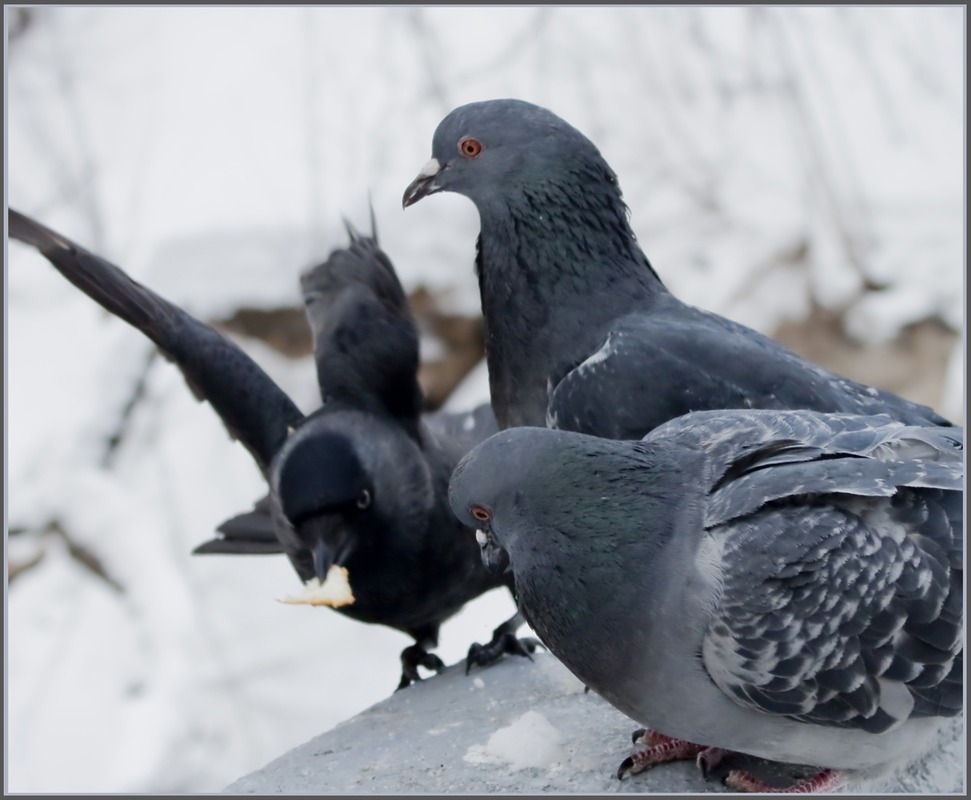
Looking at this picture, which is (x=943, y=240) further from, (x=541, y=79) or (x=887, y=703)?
(x=887, y=703)

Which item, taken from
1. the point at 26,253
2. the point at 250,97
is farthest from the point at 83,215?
the point at 250,97

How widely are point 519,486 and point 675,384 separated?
0.98 meters

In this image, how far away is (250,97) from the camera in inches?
471

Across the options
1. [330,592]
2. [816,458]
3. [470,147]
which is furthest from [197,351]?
[816,458]

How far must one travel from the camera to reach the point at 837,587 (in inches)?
126

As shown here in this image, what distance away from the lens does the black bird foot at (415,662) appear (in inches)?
206

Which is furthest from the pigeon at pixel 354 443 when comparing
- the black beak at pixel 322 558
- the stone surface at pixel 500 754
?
the stone surface at pixel 500 754

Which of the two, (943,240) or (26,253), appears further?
(26,253)

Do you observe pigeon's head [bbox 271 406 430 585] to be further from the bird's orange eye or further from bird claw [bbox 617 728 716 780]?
bird claw [bbox 617 728 716 780]

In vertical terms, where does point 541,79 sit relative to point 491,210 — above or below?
above

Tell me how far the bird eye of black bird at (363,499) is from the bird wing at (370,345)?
47cm

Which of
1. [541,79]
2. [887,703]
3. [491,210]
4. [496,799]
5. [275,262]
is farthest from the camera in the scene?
[541,79]

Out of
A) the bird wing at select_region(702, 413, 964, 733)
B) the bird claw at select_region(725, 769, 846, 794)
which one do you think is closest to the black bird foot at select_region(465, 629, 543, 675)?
the bird claw at select_region(725, 769, 846, 794)

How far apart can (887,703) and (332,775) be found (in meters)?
1.73
